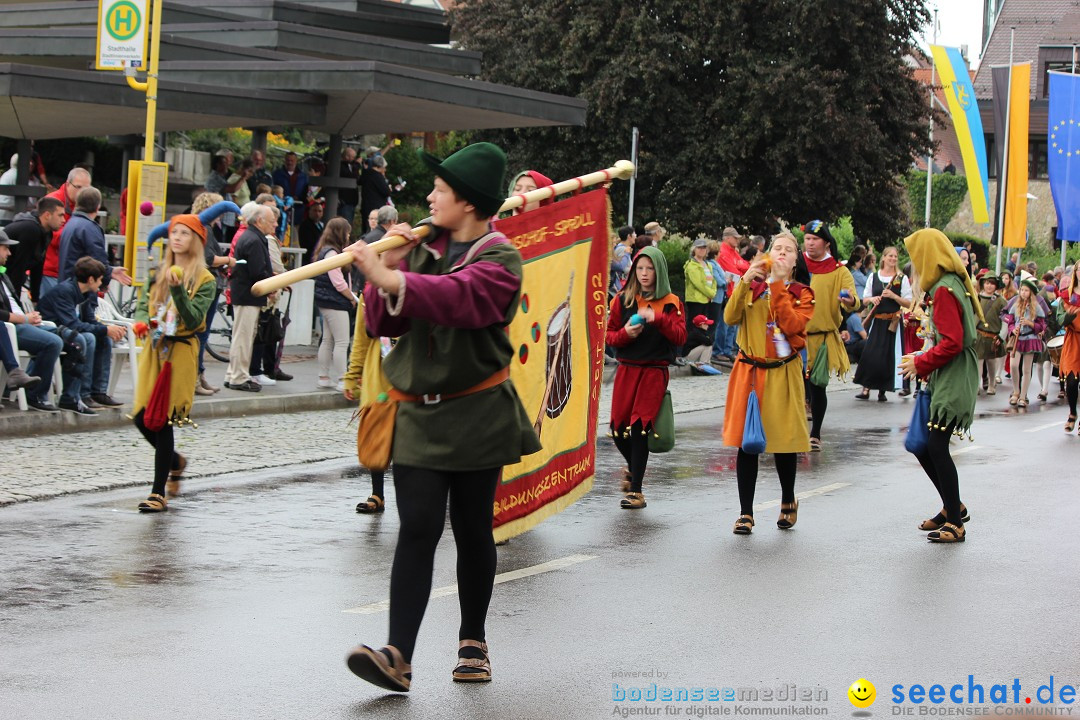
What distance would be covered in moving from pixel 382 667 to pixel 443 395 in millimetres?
972

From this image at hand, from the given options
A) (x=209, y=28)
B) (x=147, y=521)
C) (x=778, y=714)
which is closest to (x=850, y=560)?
(x=778, y=714)

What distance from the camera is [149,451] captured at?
12.0m

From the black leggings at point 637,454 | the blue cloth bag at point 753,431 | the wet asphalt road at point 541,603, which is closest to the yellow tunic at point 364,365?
the wet asphalt road at point 541,603

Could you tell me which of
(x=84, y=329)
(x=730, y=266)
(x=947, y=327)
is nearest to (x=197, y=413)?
(x=84, y=329)

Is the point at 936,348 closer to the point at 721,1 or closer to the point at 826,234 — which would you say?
the point at 826,234

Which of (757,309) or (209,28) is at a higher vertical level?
(209,28)

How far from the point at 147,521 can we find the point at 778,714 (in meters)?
4.88

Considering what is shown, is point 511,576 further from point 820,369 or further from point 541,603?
point 820,369

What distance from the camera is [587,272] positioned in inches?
332

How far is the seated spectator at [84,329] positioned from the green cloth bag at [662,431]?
17.5 ft

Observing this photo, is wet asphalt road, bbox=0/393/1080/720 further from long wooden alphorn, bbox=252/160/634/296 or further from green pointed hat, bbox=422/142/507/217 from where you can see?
green pointed hat, bbox=422/142/507/217

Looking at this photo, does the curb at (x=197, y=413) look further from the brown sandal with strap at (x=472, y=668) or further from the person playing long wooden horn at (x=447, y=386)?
the person playing long wooden horn at (x=447, y=386)

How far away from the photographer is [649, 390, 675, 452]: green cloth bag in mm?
10328

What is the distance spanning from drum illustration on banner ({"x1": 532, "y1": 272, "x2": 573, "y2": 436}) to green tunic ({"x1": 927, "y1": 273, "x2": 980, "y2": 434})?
2381 millimetres
